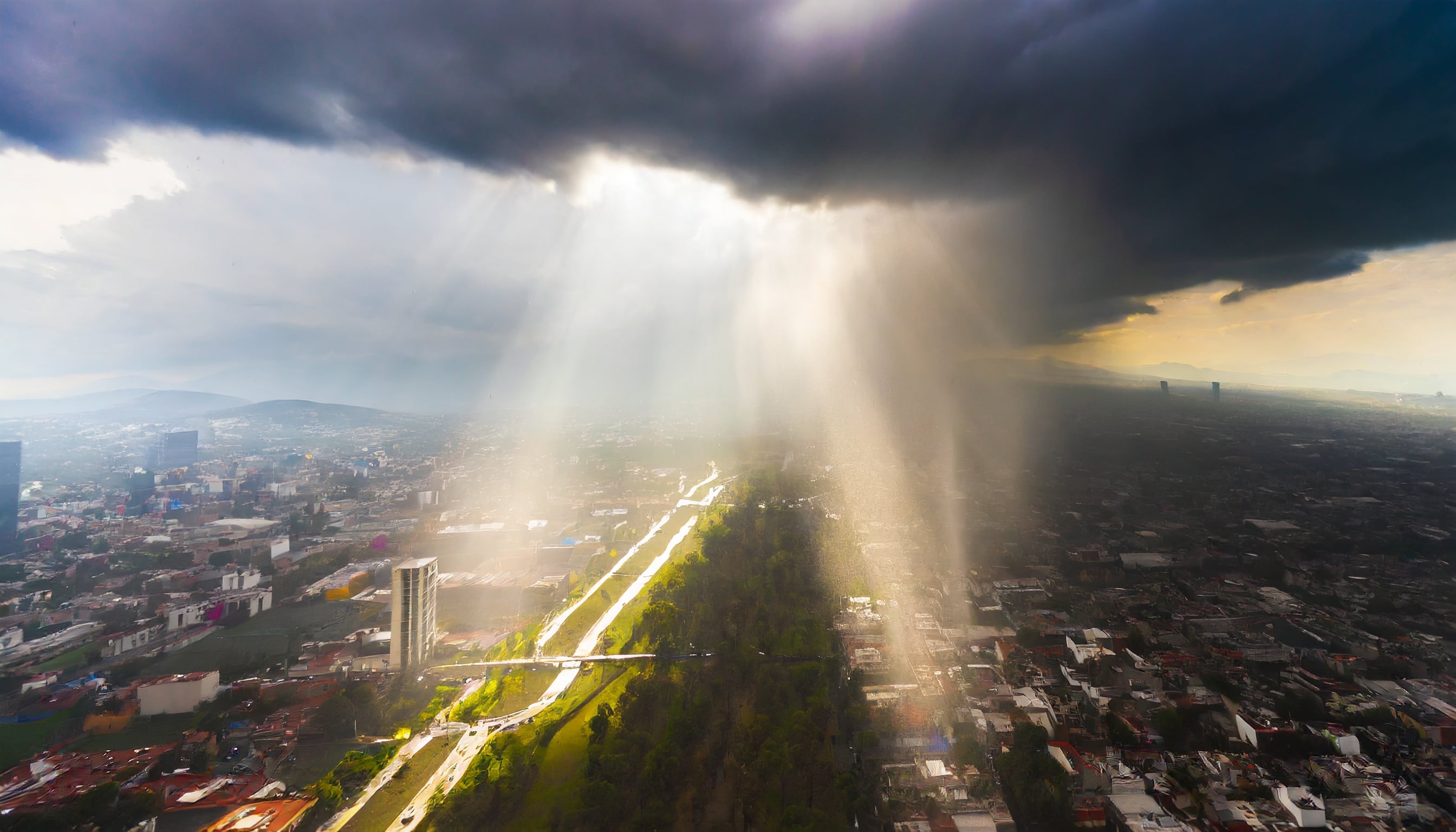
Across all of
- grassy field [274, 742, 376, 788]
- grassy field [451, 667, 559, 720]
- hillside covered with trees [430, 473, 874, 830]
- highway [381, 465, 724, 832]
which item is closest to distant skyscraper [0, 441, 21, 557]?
grassy field [274, 742, 376, 788]

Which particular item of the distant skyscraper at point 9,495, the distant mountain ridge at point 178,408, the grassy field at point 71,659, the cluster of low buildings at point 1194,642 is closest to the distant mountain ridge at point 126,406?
the distant mountain ridge at point 178,408

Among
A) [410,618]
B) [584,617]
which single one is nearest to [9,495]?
[410,618]

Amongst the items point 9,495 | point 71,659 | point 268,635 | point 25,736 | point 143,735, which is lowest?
point 143,735

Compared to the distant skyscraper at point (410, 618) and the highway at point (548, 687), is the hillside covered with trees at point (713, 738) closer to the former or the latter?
the highway at point (548, 687)

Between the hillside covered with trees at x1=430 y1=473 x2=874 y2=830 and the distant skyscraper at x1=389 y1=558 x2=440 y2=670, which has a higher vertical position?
the distant skyscraper at x1=389 y1=558 x2=440 y2=670

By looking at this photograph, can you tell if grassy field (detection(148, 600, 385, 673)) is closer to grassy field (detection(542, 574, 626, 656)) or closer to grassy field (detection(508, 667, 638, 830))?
grassy field (detection(542, 574, 626, 656))

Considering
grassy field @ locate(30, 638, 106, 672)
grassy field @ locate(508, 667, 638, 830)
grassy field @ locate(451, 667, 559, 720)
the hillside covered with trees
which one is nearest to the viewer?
the hillside covered with trees

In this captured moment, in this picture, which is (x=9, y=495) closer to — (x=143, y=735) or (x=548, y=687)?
(x=143, y=735)
